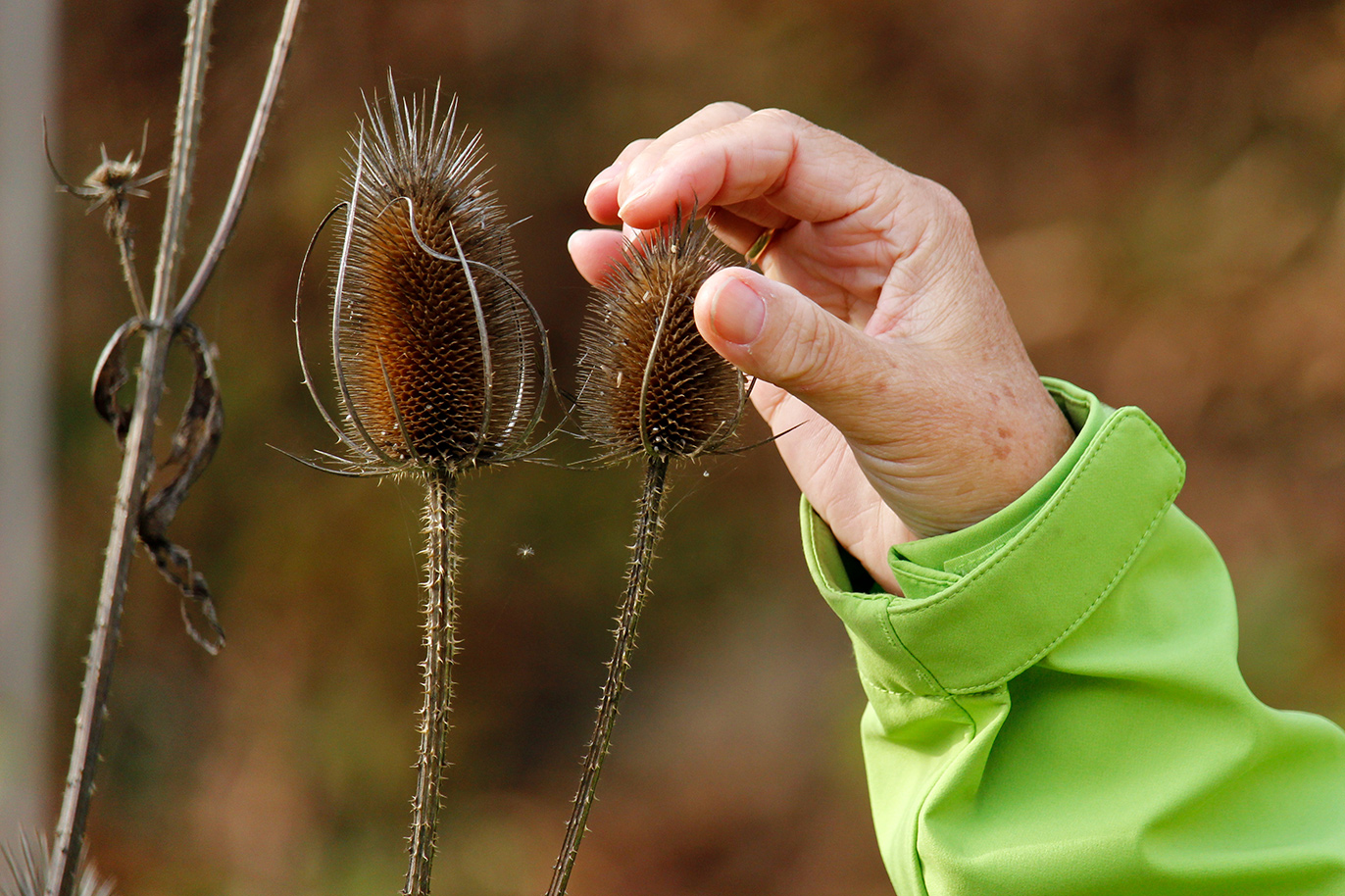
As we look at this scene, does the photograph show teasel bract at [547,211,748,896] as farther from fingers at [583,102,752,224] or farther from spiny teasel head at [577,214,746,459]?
fingers at [583,102,752,224]

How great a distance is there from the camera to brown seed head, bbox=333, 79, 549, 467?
1.55 feet

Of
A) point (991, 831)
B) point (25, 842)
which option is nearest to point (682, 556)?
point (991, 831)

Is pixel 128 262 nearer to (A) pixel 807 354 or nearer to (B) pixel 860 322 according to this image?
(A) pixel 807 354

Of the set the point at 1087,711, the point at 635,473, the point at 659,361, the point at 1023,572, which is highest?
the point at 659,361

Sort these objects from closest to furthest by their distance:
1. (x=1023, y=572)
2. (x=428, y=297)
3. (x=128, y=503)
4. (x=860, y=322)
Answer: (x=128, y=503), (x=428, y=297), (x=1023, y=572), (x=860, y=322)

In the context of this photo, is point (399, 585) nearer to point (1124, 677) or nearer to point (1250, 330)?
point (1124, 677)

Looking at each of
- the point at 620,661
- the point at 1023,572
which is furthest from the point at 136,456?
the point at 1023,572

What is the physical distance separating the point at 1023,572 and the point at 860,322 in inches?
13.0

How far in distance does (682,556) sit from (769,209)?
1576 mm

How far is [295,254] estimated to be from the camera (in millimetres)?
2098

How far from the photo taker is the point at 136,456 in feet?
1.26

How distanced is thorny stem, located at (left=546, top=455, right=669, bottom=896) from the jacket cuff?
7.5 inches

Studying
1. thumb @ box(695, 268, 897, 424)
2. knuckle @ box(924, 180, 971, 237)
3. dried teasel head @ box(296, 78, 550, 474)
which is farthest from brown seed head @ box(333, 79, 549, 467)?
knuckle @ box(924, 180, 971, 237)

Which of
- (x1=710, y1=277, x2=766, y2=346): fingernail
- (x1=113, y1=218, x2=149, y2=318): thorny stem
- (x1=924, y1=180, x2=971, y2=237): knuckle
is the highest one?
(x1=113, y1=218, x2=149, y2=318): thorny stem
